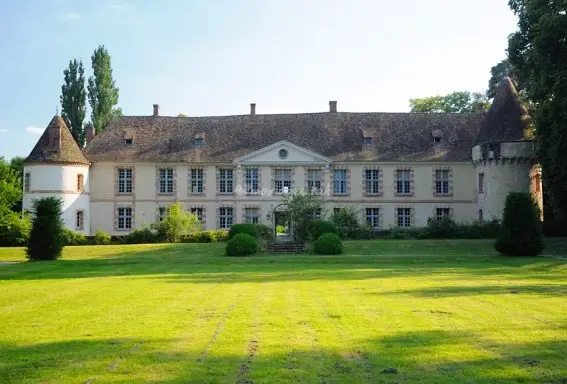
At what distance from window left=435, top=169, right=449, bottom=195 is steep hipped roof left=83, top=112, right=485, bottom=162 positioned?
96 centimetres

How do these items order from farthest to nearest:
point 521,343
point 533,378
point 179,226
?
point 179,226, point 521,343, point 533,378

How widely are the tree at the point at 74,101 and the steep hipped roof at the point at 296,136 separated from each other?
8.65 metres

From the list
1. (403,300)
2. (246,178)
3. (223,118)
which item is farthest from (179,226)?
(403,300)

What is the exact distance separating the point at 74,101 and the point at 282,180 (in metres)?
19.7

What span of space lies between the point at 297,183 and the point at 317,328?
1206 inches

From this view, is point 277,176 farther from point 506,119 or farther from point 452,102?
point 452,102

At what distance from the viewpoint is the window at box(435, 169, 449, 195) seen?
38406 mm

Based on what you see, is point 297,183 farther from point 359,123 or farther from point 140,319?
point 140,319

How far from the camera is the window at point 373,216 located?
38.7 m

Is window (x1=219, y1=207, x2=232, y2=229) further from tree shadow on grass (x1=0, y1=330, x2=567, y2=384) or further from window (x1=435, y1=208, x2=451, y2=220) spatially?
tree shadow on grass (x1=0, y1=330, x2=567, y2=384)

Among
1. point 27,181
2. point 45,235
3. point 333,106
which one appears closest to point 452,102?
point 333,106

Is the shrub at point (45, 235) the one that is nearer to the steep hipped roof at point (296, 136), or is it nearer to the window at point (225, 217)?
the steep hipped roof at point (296, 136)

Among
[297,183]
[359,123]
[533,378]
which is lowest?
[533,378]

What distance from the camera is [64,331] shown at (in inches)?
308
